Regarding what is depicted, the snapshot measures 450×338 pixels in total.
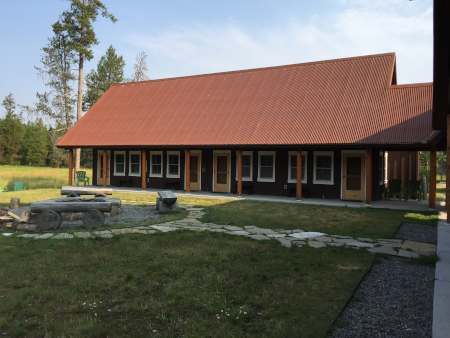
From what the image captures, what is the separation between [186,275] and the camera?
4945 mm

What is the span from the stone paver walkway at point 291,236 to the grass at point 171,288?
1.61ft

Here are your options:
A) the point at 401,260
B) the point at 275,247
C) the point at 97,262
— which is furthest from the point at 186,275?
the point at 401,260

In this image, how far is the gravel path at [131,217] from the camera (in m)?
9.06

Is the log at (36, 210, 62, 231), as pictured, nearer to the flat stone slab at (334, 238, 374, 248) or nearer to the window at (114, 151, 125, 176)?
the flat stone slab at (334, 238, 374, 248)

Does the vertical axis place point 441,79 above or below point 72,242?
above

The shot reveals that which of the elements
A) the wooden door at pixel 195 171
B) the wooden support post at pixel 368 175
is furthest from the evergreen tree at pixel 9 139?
the wooden support post at pixel 368 175

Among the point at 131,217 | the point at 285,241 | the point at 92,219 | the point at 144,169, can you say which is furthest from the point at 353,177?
the point at 92,219

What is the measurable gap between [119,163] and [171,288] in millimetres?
17090

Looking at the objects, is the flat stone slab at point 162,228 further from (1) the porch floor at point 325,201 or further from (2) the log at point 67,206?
(1) the porch floor at point 325,201

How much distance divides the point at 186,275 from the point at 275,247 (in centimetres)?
226

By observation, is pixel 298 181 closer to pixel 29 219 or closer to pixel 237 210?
pixel 237 210

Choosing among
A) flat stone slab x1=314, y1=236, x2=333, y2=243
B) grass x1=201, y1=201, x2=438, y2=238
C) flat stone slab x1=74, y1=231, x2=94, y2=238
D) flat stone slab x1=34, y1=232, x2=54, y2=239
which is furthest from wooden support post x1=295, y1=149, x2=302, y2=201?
flat stone slab x1=34, y1=232, x2=54, y2=239

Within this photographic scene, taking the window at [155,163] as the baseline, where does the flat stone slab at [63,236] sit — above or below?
below

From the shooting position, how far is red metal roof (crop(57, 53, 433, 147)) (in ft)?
45.3
